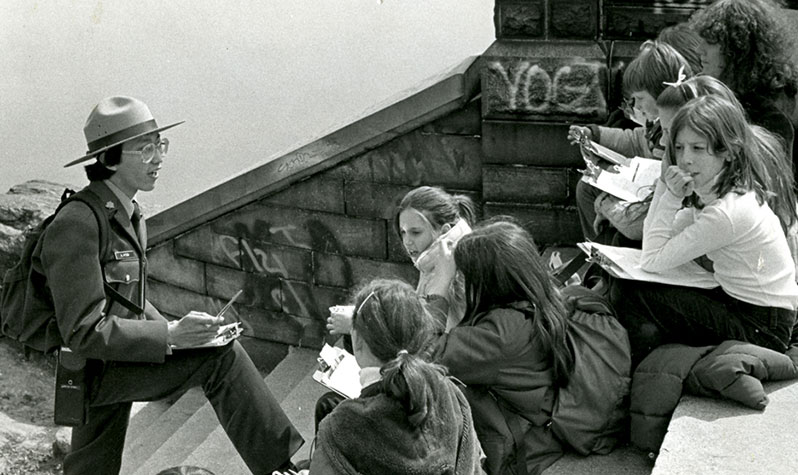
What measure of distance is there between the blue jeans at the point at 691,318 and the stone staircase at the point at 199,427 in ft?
6.10

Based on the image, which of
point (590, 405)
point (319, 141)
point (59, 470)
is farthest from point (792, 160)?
point (59, 470)

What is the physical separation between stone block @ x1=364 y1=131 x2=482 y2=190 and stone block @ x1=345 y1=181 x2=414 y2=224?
0.15ft

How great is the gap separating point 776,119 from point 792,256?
0.90 metres

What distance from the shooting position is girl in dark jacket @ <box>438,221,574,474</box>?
4.50 meters

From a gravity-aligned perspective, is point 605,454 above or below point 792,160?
below

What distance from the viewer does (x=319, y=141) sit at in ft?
24.6

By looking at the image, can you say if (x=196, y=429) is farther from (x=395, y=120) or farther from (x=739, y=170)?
(x=739, y=170)

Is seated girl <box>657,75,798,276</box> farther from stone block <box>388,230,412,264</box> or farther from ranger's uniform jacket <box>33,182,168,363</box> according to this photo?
stone block <box>388,230,412,264</box>

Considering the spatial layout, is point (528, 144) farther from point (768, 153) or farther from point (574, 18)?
point (768, 153)

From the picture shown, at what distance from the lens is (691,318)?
16.1 feet

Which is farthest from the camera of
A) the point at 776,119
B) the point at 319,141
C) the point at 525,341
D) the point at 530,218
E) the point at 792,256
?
the point at 319,141

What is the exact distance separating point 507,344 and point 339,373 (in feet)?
2.16

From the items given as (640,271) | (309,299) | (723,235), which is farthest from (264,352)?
(723,235)

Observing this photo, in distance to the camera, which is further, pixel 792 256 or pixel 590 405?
pixel 792 256
